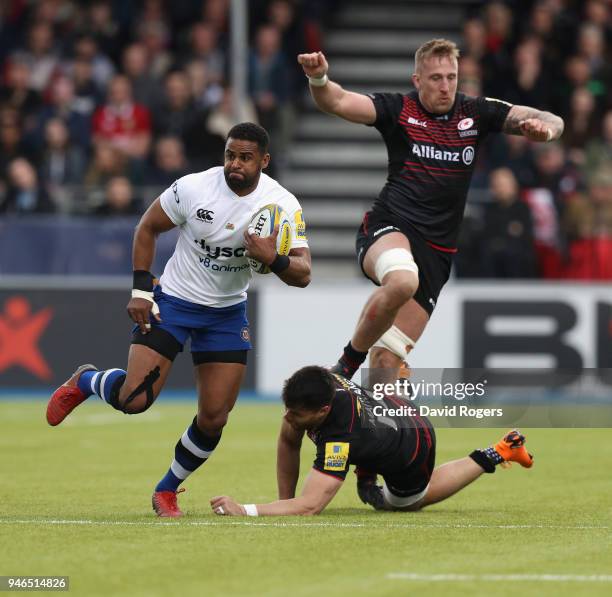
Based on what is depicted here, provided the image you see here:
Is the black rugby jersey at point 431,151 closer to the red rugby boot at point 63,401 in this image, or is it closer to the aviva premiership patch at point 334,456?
the aviva premiership patch at point 334,456

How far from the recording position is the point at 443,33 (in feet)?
81.3

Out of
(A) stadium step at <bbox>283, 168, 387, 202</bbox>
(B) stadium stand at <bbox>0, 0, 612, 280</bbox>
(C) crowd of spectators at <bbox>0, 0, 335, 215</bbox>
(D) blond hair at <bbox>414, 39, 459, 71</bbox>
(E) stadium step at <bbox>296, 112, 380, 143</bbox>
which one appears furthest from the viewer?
(E) stadium step at <bbox>296, 112, 380, 143</bbox>

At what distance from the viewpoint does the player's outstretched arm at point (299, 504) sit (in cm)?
866

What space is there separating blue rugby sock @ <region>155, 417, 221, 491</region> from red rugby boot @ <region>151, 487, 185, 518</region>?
0.47 feet

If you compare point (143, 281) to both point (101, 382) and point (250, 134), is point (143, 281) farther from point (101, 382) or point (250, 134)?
point (250, 134)

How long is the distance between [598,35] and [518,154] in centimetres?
295

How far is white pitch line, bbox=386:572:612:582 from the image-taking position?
6797 mm

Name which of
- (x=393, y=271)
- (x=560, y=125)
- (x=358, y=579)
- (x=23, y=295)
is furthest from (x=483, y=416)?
(x=23, y=295)

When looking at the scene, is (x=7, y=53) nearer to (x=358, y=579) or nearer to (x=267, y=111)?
(x=267, y=111)

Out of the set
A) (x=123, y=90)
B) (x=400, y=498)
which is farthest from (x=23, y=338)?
(x=400, y=498)

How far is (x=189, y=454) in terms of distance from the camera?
9516mm

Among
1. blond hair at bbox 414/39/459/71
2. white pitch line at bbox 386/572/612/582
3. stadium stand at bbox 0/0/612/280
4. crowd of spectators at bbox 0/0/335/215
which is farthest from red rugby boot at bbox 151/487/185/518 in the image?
crowd of spectators at bbox 0/0/335/215

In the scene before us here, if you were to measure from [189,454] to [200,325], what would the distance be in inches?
32.8

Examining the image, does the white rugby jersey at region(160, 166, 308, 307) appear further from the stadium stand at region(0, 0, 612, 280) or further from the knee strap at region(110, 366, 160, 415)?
the stadium stand at region(0, 0, 612, 280)
